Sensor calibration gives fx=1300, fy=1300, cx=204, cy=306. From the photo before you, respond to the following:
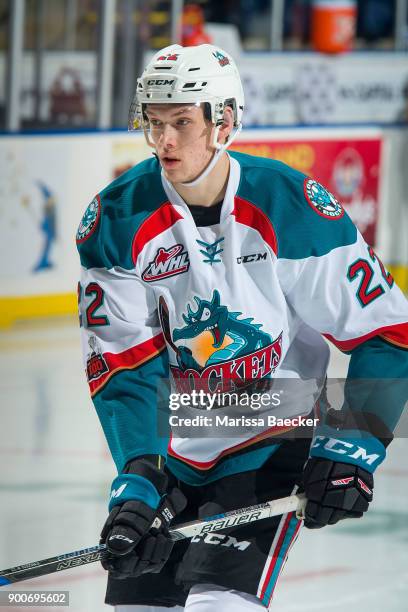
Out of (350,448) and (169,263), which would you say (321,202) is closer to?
(169,263)

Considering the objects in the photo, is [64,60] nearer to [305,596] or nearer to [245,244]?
[305,596]

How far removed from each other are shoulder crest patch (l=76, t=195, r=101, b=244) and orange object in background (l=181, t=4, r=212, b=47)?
8356mm

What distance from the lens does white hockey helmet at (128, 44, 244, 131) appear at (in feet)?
8.05

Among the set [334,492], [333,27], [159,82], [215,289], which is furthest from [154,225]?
[333,27]

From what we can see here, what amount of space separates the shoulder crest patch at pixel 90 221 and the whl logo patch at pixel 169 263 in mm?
136

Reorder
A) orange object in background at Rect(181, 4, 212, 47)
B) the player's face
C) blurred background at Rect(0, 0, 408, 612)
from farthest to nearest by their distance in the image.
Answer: orange object in background at Rect(181, 4, 212, 47) < blurred background at Rect(0, 0, 408, 612) < the player's face

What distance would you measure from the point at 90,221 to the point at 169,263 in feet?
0.60

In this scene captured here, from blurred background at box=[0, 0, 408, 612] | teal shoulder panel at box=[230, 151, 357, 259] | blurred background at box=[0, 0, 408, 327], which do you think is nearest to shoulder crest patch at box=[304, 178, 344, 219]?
teal shoulder panel at box=[230, 151, 357, 259]

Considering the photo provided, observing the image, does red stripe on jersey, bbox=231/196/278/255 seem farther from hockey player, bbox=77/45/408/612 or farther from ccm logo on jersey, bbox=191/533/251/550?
ccm logo on jersey, bbox=191/533/251/550

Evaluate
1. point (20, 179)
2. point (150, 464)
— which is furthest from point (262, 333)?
point (20, 179)

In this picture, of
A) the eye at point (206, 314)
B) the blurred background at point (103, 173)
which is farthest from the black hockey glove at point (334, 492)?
the blurred background at point (103, 173)

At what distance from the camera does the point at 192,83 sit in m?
2.47

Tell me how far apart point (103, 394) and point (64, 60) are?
6.85 meters

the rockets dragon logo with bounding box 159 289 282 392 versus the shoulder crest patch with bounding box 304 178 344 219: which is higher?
the shoulder crest patch with bounding box 304 178 344 219
